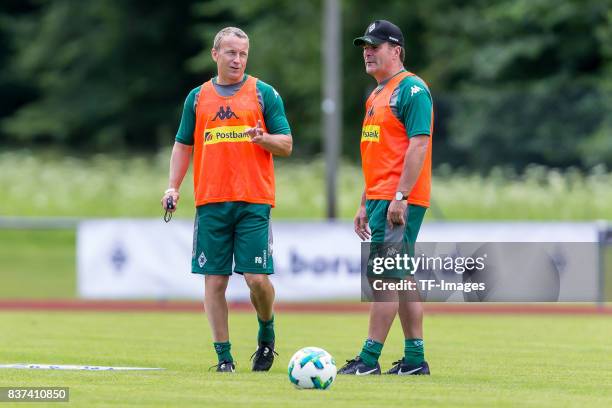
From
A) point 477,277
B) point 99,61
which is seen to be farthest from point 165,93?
point 477,277

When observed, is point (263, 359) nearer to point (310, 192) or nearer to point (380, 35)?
point (380, 35)

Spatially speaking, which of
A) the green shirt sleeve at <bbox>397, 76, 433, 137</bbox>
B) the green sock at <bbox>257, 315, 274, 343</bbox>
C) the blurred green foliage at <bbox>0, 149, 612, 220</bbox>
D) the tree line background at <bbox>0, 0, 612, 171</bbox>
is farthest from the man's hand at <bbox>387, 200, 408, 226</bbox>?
the tree line background at <bbox>0, 0, 612, 171</bbox>

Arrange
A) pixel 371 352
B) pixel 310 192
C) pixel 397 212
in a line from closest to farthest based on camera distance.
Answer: pixel 397 212 < pixel 371 352 < pixel 310 192

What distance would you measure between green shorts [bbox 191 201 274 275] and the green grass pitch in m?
0.71

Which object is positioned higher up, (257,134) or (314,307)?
(257,134)

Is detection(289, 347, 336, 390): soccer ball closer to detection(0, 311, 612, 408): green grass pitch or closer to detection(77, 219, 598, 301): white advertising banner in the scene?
detection(0, 311, 612, 408): green grass pitch

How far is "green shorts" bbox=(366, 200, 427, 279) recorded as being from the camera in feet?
29.4

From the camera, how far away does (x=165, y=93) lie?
51.3 meters

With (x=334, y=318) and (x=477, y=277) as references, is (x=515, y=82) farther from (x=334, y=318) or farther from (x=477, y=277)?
(x=477, y=277)

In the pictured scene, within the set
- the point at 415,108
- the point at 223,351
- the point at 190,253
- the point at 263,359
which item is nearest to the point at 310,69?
the point at 190,253

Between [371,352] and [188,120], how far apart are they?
1.97 m

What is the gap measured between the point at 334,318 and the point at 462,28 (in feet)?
75.9

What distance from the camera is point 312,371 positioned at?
820cm

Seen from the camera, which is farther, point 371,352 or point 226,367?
point 226,367
